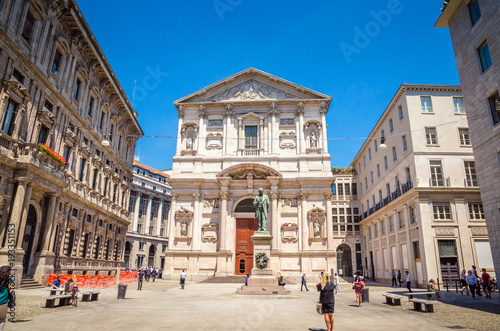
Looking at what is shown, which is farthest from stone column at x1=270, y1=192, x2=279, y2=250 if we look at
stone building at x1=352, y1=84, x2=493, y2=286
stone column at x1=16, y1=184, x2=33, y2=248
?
stone column at x1=16, y1=184, x2=33, y2=248

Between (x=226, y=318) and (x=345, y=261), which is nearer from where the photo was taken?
(x=226, y=318)

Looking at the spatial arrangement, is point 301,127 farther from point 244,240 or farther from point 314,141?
point 244,240

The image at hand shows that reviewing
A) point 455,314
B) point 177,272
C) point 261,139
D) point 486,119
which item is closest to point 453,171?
point 486,119

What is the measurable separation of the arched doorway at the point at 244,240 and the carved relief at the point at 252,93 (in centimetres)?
1135

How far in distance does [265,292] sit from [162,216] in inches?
2111

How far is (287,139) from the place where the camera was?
35.7 metres

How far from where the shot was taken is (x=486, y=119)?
690 inches

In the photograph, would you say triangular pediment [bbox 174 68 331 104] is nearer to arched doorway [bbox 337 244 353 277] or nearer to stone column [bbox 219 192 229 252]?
stone column [bbox 219 192 229 252]

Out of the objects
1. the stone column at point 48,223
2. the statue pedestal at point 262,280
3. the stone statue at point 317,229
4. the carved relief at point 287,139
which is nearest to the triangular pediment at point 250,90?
the carved relief at point 287,139

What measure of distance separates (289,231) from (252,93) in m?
15.1

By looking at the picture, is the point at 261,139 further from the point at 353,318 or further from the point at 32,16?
the point at 353,318

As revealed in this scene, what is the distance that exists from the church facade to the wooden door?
0.31ft

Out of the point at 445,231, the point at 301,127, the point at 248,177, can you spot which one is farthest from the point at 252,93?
the point at 445,231

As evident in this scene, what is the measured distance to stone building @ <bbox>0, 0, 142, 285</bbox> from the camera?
721 inches
